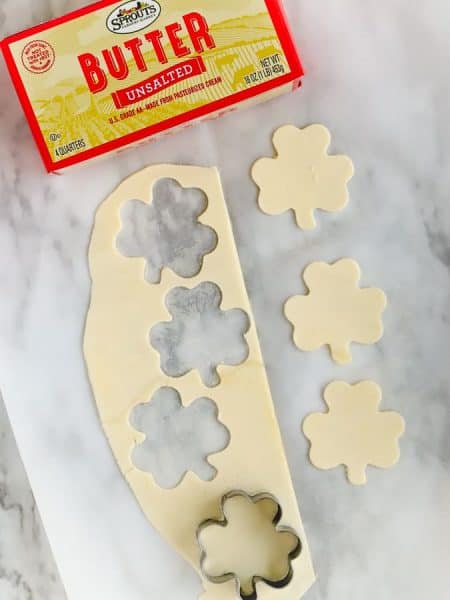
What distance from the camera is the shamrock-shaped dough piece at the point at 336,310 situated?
76 centimetres

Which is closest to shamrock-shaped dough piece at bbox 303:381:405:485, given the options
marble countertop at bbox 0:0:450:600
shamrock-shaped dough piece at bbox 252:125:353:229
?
marble countertop at bbox 0:0:450:600

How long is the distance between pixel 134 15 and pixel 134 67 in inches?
1.8

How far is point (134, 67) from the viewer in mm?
722

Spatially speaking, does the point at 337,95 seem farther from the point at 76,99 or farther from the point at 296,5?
the point at 76,99

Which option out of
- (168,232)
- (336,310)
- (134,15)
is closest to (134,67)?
(134,15)

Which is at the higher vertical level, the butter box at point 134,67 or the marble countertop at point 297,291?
the butter box at point 134,67

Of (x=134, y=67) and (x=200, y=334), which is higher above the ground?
(x=134, y=67)

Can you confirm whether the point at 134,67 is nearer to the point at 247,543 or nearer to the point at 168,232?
the point at 168,232

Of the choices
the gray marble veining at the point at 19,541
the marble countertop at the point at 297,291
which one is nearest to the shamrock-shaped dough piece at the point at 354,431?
the marble countertop at the point at 297,291

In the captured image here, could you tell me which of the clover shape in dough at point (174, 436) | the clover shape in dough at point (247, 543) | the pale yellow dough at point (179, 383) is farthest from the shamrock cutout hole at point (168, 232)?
the clover shape in dough at point (247, 543)

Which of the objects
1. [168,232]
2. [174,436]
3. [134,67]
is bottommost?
[174,436]

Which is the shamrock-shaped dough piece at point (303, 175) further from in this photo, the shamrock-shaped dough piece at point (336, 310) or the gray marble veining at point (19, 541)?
the gray marble veining at point (19, 541)

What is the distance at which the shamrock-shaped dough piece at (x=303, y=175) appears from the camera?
77cm

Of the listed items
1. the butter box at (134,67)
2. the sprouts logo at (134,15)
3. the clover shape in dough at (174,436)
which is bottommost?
the clover shape in dough at (174,436)
